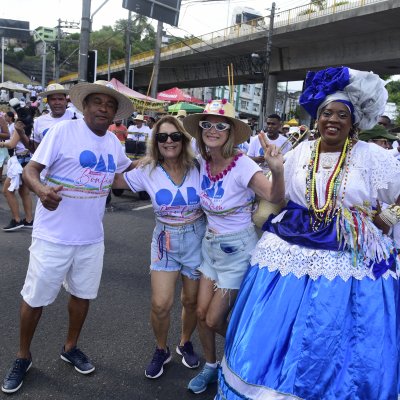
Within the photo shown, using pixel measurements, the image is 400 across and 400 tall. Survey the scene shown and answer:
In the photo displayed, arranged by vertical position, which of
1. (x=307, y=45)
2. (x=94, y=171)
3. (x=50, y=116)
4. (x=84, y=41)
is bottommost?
(x=94, y=171)

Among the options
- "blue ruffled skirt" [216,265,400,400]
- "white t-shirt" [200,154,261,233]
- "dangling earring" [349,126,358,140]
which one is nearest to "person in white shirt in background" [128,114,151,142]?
"white t-shirt" [200,154,261,233]

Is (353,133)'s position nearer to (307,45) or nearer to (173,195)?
(173,195)

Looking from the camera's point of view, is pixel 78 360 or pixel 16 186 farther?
pixel 16 186

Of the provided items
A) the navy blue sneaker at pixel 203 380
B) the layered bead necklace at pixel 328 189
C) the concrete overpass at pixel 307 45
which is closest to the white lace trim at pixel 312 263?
the layered bead necklace at pixel 328 189

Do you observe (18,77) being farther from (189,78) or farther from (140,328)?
(140,328)

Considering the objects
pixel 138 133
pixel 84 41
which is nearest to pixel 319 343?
pixel 84 41

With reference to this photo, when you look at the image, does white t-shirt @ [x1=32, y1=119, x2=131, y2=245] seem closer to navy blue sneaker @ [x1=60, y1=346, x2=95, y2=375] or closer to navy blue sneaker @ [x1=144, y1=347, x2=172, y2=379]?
navy blue sneaker @ [x1=60, y1=346, x2=95, y2=375]

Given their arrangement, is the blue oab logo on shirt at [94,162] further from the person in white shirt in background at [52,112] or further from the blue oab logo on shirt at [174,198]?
the person in white shirt in background at [52,112]

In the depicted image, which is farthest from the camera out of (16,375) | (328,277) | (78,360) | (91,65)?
(91,65)

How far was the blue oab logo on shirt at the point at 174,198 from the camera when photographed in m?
2.72

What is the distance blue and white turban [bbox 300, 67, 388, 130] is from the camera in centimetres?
227

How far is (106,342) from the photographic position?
125 inches

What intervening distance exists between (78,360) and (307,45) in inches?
821

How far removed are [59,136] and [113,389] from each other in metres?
1.63
